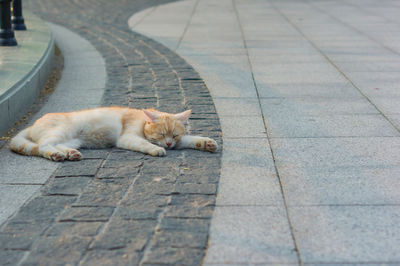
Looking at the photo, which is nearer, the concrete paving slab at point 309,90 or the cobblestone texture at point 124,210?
the cobblestone texture at point 124,210

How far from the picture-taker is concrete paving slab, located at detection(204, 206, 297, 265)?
3.65 meters

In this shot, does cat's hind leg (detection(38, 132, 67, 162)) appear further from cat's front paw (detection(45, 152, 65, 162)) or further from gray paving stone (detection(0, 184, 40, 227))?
gray paving stone (detection(0, 184, 40, 227))

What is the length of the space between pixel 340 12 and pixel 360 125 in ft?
36.5

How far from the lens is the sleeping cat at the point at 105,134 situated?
5.54 meters

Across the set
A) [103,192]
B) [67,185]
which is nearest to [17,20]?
[67,185]

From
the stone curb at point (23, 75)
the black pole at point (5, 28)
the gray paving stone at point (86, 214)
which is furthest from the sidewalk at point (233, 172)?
the black pole at point (5, 28)

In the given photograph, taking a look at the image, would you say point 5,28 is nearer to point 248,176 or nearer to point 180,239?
point 248,176

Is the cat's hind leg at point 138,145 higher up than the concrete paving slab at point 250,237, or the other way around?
the concrete paving slab at point 250,237

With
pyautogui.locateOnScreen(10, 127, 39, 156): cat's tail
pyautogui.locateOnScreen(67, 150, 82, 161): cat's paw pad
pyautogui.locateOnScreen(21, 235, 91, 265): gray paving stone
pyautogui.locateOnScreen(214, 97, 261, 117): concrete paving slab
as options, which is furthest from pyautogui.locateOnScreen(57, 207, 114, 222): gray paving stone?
pyautogui.locateOnScreen(214, 97, 261, 117): concrete paving slab

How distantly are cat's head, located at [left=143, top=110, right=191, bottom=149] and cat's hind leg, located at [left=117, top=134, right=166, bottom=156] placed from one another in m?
0.12

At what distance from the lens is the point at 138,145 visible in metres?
5.65

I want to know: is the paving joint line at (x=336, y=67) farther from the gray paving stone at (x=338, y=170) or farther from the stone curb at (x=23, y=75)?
the stone curb at (x=23, y=75)

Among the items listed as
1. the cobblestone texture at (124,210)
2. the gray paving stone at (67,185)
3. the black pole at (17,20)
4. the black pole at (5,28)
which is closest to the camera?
the cobblestone texture at (124,210)

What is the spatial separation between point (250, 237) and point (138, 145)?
2100 mm
